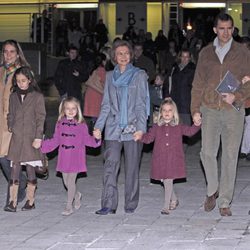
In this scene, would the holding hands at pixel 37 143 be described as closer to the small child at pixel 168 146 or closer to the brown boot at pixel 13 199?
the brown boot at pixel 13 199

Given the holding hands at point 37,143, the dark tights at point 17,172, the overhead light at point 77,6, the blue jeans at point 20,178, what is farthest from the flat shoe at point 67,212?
the overhead light at point 77,6

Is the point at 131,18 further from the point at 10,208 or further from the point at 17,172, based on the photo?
the point at 10,208

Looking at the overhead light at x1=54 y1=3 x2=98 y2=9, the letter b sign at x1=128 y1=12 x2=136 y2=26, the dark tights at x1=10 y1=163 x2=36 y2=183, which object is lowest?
the dark tights at x1=10 y1=163 x2=36 y2=183

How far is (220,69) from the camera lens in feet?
31.3

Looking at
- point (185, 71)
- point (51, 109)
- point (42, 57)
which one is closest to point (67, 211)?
point (185, 71)

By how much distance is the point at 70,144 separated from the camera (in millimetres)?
9797

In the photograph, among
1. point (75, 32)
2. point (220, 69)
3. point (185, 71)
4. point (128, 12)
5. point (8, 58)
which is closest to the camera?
point (220, 69)

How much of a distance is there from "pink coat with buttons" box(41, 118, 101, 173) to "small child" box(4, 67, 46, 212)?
183mm

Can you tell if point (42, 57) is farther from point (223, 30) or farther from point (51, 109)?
point (223, 30)

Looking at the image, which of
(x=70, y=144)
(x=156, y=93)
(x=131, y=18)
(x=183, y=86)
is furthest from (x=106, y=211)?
(x=131, y=18)

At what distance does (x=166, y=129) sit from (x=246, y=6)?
86.3ft

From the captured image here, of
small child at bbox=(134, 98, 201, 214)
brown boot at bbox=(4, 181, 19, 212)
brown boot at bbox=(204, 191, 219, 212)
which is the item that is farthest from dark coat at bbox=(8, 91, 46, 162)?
brown boot at bbox=(204, 191, 219, 212)

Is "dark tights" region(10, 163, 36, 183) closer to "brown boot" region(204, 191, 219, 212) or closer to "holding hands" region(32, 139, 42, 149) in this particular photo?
"holding hands" region(32, 139, 42, 149)

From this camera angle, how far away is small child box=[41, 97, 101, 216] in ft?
32.1
